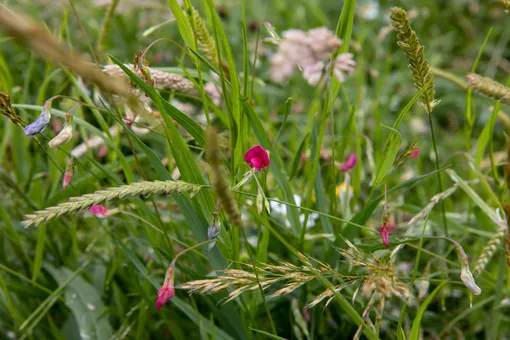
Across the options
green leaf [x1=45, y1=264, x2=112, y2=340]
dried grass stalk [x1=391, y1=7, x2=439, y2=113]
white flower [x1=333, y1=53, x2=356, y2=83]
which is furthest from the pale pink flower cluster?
green leaf [x1=45, y1=264, x2=112, y2=340]

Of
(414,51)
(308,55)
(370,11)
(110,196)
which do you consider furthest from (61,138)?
(370,11)

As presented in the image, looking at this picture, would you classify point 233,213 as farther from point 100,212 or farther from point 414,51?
point 100,212

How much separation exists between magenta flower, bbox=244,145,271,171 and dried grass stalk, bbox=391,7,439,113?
0.30 metres

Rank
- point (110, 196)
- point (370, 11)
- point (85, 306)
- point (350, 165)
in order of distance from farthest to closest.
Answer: point (370, 11) → point (350, 165) → point (85, 306) → point (110, 196)

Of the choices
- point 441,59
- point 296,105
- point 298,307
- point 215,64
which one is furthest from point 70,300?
point 441,59

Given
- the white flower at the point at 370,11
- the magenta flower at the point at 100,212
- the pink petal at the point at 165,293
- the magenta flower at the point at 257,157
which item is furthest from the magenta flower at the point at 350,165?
the white flower at the point at 370,11

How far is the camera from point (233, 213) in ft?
2.20

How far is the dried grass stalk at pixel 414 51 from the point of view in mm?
908

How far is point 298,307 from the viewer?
1254mm

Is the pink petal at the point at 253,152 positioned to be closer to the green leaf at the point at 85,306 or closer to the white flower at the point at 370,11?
the green leaf at the point at 85,306

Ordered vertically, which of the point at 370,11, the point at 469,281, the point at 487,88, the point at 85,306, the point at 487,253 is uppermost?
the point at 487,88

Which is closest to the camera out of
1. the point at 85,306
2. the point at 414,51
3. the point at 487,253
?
the point at 414,51

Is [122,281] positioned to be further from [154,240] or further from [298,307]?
[298,307]

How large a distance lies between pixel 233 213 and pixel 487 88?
1.81ft
